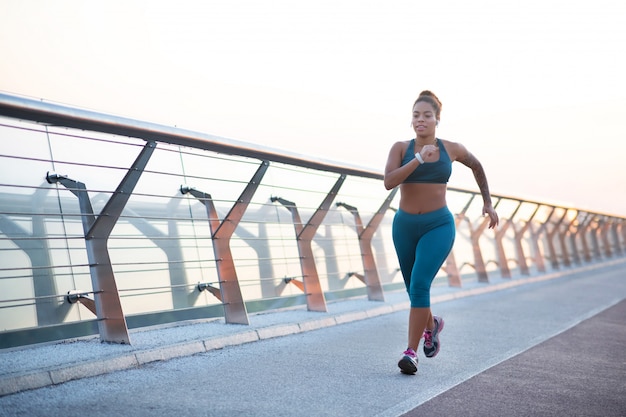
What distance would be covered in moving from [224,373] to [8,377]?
117cm

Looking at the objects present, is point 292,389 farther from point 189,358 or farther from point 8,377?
point 8,377

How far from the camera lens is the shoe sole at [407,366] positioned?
13.7ft

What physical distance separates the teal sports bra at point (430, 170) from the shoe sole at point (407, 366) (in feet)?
3.76

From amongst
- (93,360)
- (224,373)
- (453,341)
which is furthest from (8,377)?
(453,341)

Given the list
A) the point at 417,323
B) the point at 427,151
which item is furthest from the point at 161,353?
the point at 427,151

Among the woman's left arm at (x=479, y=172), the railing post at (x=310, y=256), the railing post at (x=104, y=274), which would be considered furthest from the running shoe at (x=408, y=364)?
the railing post at (x=310, y=256)

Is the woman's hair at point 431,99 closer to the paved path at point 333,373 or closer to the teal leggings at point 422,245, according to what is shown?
the teal leggings at point 422,245

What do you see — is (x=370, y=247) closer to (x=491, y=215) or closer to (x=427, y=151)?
(x=491, y=215)

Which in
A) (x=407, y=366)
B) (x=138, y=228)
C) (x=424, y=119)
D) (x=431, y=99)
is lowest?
(x=407, y=366)

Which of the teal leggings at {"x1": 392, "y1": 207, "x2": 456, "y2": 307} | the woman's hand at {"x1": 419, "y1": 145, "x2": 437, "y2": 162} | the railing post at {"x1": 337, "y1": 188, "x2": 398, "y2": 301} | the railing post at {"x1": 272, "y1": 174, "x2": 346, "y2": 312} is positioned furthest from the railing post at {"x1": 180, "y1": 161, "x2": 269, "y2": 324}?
the railing post at {"x1": 337, "y1": 188, "x2": 398, "y2": 301}

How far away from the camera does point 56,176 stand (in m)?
4.80

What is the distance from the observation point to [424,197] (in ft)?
15.3

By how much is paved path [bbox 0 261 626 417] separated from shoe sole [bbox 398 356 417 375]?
0.17ft

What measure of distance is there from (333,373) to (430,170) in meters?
1.41
